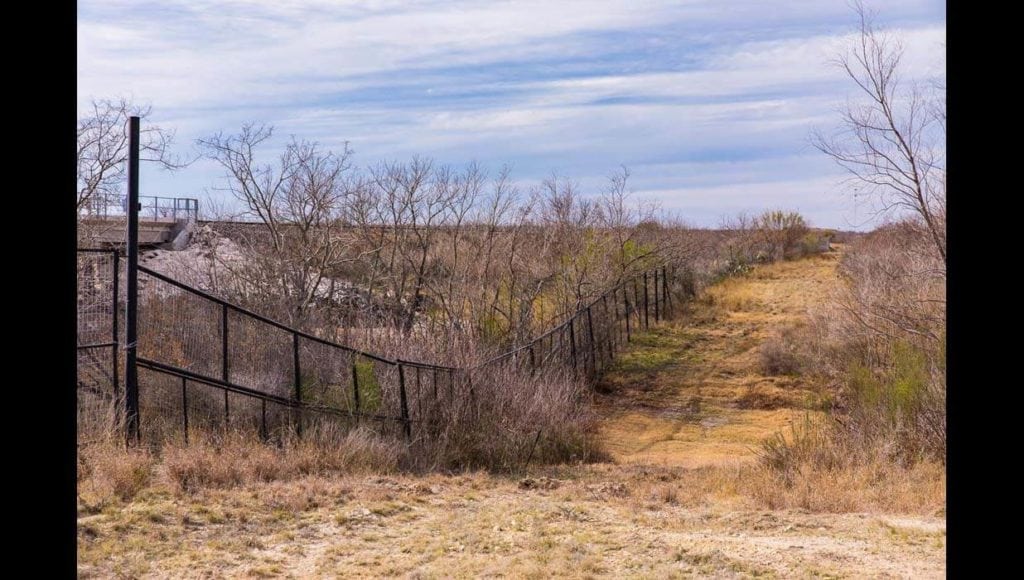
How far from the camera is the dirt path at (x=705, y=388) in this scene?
1950 centimetres

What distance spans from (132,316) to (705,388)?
19.3 m

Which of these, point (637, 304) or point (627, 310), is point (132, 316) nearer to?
point (627, 310)

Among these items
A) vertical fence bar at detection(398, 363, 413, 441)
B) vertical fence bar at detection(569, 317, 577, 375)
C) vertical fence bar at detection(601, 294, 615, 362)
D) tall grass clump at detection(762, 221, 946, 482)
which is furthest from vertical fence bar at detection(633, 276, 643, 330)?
vertical fence bar at detection(398, 363, 413, 441)

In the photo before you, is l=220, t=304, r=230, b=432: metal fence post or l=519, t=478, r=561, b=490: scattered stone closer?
l=220, t=304, r=230, b=432: metal fence post

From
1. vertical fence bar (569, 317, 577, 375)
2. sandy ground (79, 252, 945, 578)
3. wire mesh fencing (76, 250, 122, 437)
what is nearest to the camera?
sandy ground (79, 252, 945, 578)

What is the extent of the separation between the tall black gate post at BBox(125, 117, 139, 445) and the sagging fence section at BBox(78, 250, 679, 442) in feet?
0.45

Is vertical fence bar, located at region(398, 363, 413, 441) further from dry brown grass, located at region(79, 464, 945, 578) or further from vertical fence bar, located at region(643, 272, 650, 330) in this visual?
vertical fence bar, located at region(643, 272, 650, 330)

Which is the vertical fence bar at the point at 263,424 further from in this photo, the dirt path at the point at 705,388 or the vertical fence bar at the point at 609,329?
the vertical fence bar at the point at 609,329

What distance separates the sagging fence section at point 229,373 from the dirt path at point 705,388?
4721 millimetres

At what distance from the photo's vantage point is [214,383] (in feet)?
39.1

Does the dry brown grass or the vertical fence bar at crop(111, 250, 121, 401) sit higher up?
the vertical fence bar at crop(111, 250, 121, 401)

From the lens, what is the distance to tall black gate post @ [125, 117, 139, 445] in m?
10.9

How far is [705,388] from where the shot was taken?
27.0 m
